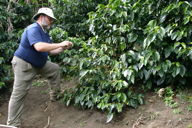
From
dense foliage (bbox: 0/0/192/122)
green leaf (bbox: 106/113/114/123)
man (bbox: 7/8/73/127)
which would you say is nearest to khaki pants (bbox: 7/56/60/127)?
man (bbox: 7/8/73/127)

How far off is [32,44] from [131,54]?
1.48m

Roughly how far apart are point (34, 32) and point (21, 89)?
833mm

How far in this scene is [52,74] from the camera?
12.9ft

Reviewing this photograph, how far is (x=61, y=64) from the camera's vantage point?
525 cm

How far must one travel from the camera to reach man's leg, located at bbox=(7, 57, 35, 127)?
11.1 feet

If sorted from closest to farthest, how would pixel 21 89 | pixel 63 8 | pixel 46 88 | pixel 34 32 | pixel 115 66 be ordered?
1. pixel 34 32
2. pixel 21 89
3. pixel 115 66
4. pixel 46 88
5. pixel 63 8

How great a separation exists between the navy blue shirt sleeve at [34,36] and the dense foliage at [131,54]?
910 millimetres

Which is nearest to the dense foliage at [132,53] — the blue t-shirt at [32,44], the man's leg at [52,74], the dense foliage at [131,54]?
the dense foliage at [131,54]

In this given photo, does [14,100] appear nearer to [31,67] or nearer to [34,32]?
[31,67]

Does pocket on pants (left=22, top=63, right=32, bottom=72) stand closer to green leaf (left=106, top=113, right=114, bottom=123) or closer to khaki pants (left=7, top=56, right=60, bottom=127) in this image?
khaki pants (left=7, top=56, right=60, bottom=127)

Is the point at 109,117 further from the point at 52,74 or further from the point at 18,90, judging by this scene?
the point at 18,90

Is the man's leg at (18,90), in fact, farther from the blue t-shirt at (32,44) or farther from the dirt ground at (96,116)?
the dirt ground at (96,116)

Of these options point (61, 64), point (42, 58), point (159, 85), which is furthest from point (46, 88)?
point (159, 85)

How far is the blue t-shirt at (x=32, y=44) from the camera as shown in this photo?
10.5 feet
